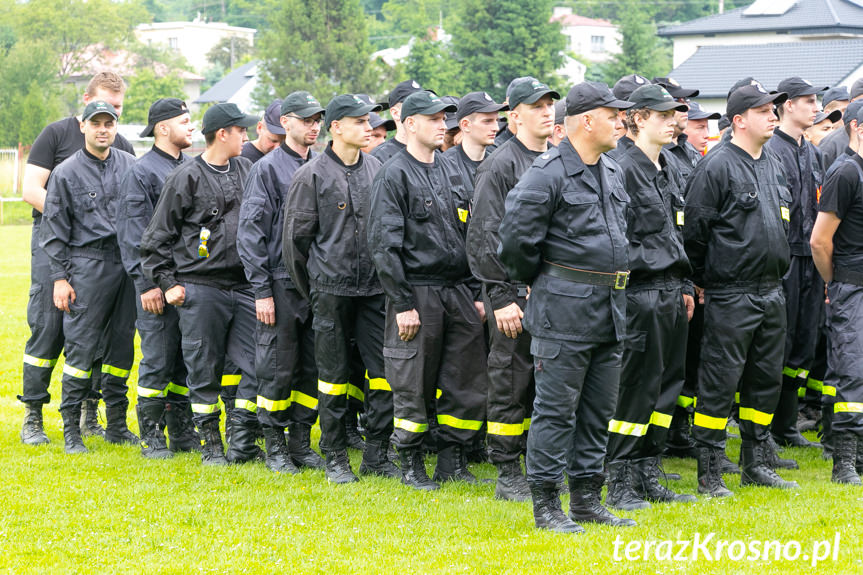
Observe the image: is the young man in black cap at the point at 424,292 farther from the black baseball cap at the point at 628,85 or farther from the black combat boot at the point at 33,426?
the black combat boot at the point at 33,426

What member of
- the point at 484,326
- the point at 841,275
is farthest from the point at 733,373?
the point at 484,326

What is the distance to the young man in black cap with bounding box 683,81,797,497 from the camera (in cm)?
725

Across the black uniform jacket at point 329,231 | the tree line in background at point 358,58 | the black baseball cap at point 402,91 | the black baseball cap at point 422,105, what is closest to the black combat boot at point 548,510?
the black uniform jacket at point 329,231

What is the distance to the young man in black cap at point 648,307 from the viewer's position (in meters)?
6.96

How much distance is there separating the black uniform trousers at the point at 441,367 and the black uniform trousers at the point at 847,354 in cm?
243

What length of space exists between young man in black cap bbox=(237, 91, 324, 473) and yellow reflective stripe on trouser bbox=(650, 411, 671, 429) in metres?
2.56

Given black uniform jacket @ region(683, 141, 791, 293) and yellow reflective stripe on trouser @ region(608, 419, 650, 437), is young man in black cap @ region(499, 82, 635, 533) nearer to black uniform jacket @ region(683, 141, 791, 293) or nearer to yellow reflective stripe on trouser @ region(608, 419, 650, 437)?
yellow reflective stripe on trouser @ region(608, 419, 650, 437)

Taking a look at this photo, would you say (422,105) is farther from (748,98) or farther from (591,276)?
(748,98)

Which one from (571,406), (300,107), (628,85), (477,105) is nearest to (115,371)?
(300,107)

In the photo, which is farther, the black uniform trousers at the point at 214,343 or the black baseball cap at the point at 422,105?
the black uniform trousers at the point at 214,343

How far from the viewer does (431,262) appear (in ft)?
24.7

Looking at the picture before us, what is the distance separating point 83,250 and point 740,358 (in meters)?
5.11

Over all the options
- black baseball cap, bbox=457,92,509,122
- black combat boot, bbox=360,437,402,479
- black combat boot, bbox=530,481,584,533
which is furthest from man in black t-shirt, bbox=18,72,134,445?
black combat boot, bbox=530,481,584,533

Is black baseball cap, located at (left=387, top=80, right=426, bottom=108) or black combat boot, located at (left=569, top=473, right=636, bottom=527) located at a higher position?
black baseball cap, located at (left=387, top=80, right=426, bottom=108)
